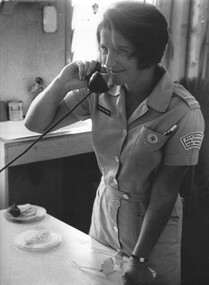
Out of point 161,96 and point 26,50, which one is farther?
point 26,50

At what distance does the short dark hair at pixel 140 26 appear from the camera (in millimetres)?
1396

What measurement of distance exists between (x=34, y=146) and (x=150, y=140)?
55.7 inches

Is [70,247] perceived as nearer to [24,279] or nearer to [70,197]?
[24,279]

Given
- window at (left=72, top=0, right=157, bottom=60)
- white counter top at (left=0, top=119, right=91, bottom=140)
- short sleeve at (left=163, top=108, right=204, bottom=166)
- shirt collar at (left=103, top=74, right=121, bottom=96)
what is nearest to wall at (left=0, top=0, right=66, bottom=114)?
window at (left=72, top=0, right=157, bottom=60)

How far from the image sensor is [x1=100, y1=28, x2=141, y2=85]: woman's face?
141cm

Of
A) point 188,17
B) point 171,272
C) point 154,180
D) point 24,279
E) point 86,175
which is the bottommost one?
point 86,175

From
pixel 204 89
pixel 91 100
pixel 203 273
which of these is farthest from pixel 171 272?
pixel 204 89

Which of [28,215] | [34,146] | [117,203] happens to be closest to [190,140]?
[117,203]

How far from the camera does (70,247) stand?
1.59 metres

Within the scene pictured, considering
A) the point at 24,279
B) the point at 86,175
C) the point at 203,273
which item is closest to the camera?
the point at 24,279

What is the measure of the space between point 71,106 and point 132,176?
15.6 inches

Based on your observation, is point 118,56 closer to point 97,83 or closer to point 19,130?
point 97,83

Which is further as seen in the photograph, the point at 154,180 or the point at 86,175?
the point at 86,175

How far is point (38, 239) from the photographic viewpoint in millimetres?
1607
